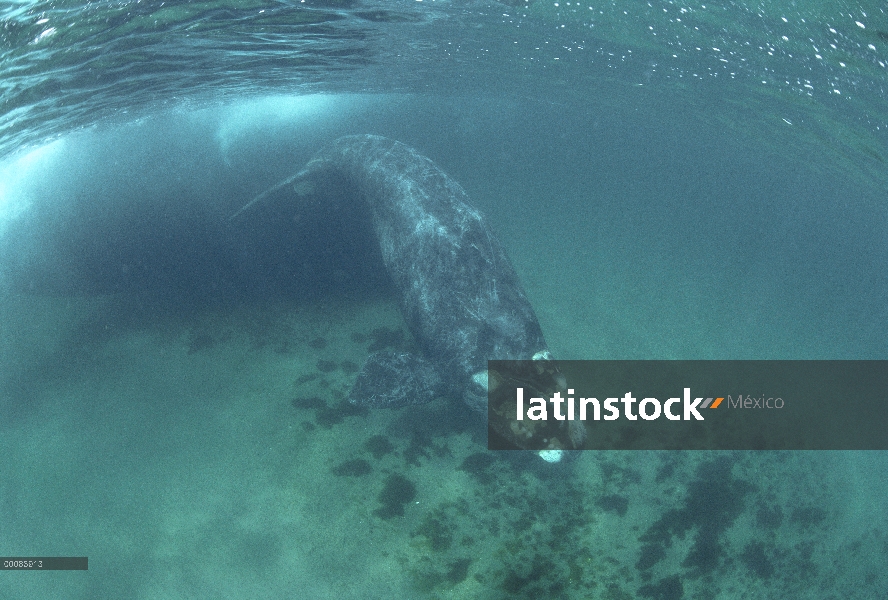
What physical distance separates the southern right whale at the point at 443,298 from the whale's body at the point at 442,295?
0.10ft

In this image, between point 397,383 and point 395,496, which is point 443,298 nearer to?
point 397,383

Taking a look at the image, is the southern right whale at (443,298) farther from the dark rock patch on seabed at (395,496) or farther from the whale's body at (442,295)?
the dark rock patch on seabed at (395,496)

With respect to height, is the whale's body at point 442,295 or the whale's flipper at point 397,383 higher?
the whale's body at point 442,295

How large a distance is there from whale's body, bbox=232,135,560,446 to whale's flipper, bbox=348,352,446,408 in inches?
1.2

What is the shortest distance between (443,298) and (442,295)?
116 mm

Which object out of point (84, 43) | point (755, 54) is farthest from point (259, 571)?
point (755, 54)

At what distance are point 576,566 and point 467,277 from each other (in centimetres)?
853

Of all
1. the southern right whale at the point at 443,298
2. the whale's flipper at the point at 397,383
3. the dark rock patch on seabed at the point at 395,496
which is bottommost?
the dark rock patch on seabed at the point at 395,496

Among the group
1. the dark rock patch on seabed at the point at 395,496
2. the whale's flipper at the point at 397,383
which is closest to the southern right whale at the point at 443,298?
the whale's flipper at the point at 397,383

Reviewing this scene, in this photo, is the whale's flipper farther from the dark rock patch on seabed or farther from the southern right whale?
the dark rock patch on seabed

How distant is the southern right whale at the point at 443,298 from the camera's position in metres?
13.5

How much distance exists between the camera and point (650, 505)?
43.3 ft

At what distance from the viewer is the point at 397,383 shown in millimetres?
13820

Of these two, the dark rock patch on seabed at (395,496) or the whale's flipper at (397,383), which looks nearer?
the dark rock patch on seabed at (395,496)
